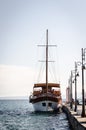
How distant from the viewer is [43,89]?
232 ft

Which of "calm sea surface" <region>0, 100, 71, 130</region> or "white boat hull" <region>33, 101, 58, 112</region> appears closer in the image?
"calm sea surface" <region>0, 100, 71, 130</region>

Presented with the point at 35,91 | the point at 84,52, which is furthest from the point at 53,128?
the point at 35,91

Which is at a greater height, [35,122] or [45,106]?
[45,106]

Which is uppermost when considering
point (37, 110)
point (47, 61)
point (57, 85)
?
point (47, 61)

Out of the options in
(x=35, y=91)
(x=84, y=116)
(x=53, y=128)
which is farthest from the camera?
(x=35, y=91)

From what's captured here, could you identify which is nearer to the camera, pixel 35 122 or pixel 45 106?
pixel 35 122

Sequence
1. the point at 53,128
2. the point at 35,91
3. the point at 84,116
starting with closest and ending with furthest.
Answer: the point at 84,116 → the point at 53,128 → the point at 35,91

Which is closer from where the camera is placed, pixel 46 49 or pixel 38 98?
pixel 38 98

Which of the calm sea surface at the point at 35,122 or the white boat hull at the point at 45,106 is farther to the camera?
the white boat hull at the point at 45,106

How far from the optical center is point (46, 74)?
234ft

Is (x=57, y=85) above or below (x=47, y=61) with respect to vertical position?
below

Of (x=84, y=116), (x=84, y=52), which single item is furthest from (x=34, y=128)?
(x=84, y=52)

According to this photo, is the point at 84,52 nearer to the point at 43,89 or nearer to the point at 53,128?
the point at 53,128

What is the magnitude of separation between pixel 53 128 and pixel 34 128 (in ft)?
7.46
